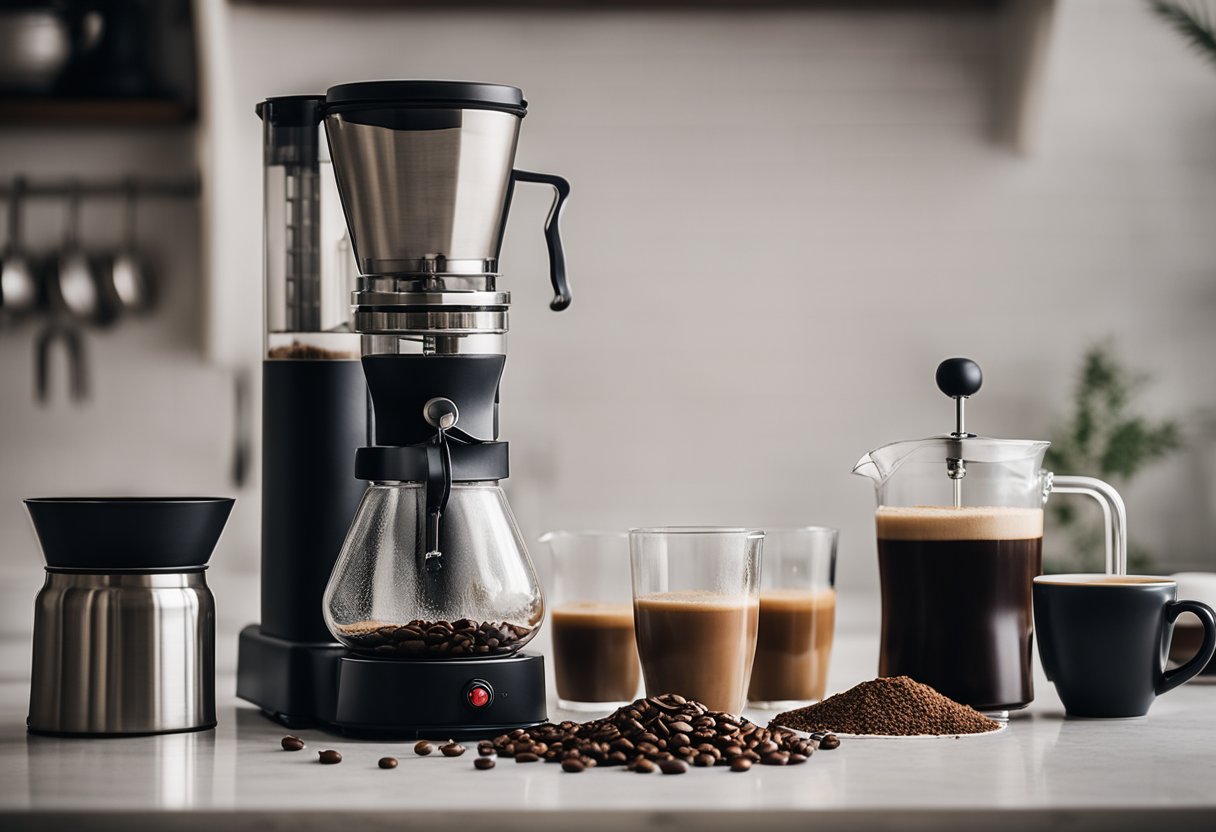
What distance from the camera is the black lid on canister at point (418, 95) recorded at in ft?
3.55

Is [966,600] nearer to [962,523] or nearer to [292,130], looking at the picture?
[962,523]

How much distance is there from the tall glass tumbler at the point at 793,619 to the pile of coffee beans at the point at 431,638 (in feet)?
0.82

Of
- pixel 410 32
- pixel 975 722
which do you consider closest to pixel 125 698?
pixel 975 722

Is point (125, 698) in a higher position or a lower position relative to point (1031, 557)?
lower

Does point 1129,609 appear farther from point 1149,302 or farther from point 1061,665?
point 1149,302

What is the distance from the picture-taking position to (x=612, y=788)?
0.90 meters

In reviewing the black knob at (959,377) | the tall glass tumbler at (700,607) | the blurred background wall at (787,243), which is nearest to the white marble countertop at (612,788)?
the tall glass tumbler at (700,607)

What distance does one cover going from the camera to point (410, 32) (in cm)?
239

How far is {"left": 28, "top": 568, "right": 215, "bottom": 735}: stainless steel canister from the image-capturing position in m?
1.08

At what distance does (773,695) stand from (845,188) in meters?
1.35

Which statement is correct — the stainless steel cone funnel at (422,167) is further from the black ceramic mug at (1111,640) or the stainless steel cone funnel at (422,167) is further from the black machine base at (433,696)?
the black ceramic mug at (1111,640)

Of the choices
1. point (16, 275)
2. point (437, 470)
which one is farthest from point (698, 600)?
point (16, 275)

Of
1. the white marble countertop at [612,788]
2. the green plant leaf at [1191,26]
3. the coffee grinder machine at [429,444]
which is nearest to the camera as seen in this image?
the white marble countertop at [612,788]

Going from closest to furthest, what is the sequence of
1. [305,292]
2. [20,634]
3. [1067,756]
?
[1067,756]
[305,292]
[20,634]
